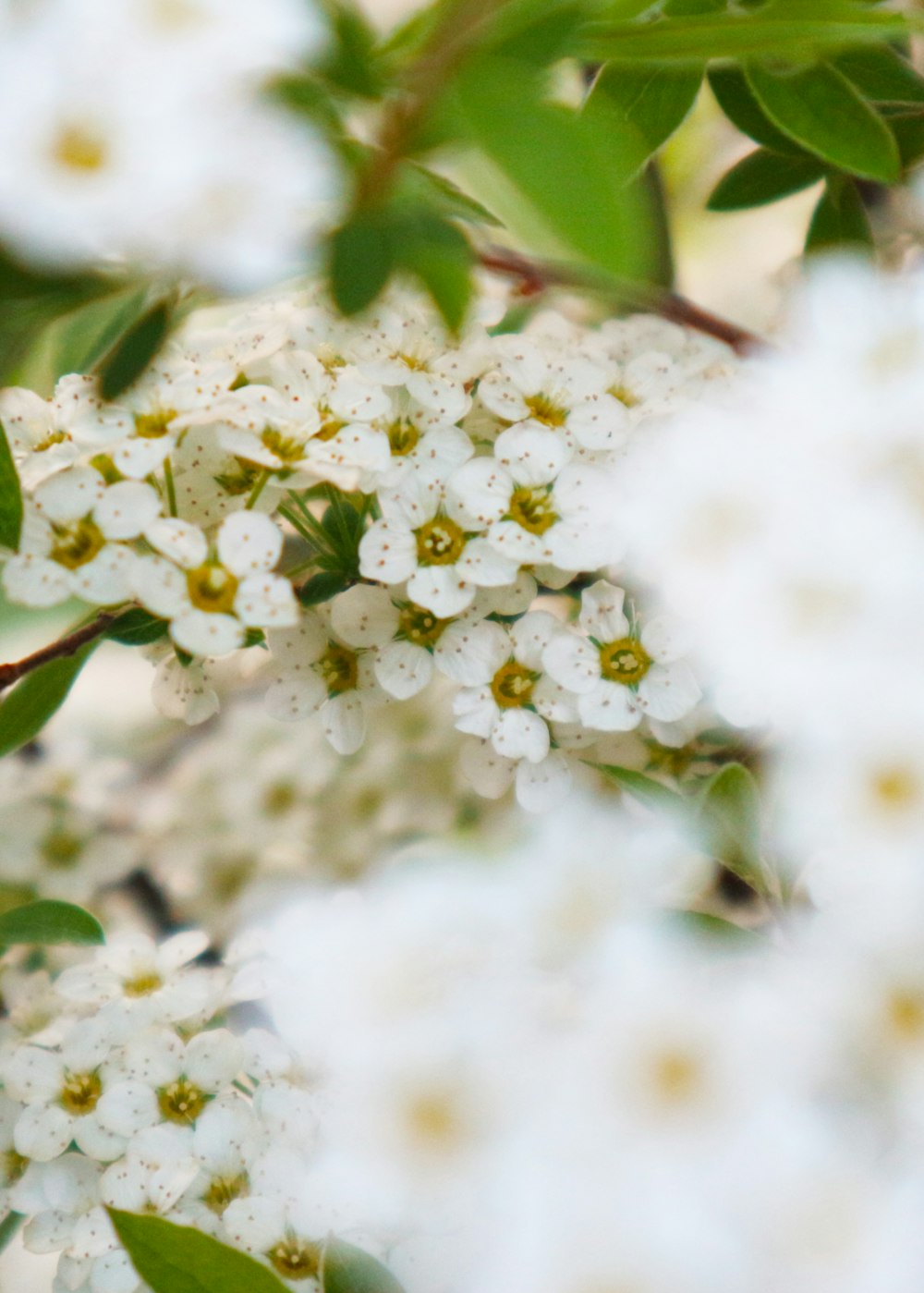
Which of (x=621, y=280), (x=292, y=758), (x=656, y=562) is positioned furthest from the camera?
(x=292, y=758)

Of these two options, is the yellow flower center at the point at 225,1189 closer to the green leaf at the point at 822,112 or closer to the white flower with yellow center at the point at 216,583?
the white flower with yellow center at the point at 216,583

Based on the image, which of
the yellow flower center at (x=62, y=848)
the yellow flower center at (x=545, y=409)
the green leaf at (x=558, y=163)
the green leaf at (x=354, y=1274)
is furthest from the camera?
the yellow flower center at (x=62, y=848)

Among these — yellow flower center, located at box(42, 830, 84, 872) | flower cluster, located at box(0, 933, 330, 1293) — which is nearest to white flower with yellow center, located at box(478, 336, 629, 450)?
flower cluster, located at box(0, 933, 330, 1293)

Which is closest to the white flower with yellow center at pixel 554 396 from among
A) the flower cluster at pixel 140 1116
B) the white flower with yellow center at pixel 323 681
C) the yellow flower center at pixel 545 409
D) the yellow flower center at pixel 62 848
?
the yellow flower center at pixel 545 409

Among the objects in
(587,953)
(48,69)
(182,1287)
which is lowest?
(182,1287)

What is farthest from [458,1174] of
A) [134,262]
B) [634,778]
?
[134,262]

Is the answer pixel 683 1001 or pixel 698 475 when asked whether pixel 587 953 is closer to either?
pixel 683 1001

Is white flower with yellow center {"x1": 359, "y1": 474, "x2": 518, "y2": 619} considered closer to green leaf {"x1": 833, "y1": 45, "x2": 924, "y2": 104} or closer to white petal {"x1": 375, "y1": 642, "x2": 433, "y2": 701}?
white petal {"x1": 375, "y1": 642, "x2": 433, "y2": 701}
